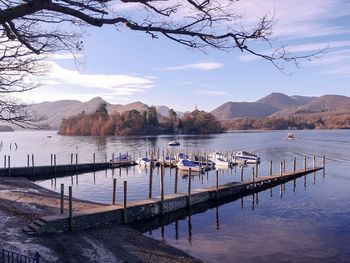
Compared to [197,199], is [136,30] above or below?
above

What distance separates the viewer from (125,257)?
1917 centimetres

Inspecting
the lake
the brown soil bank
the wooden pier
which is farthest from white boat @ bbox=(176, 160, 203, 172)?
the brown soil bank

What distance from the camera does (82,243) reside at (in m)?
20.6

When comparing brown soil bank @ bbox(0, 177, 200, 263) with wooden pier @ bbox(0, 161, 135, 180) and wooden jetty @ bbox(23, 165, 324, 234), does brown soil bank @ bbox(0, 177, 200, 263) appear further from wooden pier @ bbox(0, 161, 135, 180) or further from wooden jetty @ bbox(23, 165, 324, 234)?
wooden pier @ bbox(0, 161, 135, 180)

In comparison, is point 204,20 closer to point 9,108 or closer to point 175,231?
point 9,108

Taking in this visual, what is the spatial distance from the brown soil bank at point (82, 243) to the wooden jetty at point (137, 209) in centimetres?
60

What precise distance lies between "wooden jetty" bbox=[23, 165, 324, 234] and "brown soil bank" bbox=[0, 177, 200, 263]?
0.60 m

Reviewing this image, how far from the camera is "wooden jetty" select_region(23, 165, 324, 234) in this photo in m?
22.0

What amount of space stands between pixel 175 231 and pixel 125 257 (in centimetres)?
893

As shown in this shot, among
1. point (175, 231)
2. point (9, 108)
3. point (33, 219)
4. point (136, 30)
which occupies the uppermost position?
point (136, 30)

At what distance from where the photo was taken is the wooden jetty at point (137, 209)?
72.1 feet

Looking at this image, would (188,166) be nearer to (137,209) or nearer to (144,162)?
(144,162)

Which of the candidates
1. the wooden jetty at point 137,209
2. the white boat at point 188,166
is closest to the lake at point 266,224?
the wooden jetty at point 137,209

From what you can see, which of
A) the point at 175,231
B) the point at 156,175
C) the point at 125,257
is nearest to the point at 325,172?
the point at 156,175
